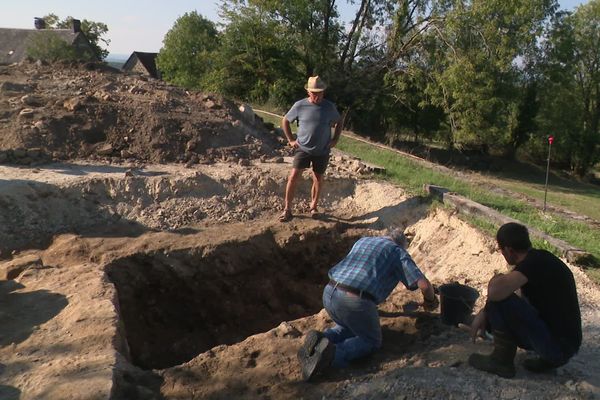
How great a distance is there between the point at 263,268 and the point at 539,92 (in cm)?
2534

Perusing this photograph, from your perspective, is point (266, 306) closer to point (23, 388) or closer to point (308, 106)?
point (308, 106)

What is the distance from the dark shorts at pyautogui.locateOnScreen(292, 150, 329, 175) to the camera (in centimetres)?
695

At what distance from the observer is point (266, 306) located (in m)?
6.77

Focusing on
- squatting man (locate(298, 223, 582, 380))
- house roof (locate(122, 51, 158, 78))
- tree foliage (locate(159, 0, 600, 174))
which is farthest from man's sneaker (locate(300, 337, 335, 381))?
house roof (locate(122, 51, 158, 78))

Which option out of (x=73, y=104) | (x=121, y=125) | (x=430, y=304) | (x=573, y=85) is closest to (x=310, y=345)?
(x=430, y=304)

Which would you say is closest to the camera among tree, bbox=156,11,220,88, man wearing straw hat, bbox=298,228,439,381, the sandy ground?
the sandy ground

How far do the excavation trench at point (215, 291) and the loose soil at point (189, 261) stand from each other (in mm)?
18

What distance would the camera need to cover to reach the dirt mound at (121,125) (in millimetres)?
8695

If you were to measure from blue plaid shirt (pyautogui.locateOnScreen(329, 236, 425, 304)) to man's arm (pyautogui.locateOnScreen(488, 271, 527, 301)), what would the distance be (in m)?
0.65

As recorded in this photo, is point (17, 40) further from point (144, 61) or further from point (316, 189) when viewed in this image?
point (316, 189)

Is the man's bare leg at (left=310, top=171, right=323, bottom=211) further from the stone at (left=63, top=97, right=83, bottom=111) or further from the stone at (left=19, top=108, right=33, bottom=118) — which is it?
the stone at (left=19, top=108, right=33, bottom=118)

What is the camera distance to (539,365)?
11.9ft

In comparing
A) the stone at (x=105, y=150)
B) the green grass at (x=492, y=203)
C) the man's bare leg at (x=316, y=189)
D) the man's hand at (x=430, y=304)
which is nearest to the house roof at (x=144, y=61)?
the green grass at (x=492, y=203)

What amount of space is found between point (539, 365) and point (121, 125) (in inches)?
303
